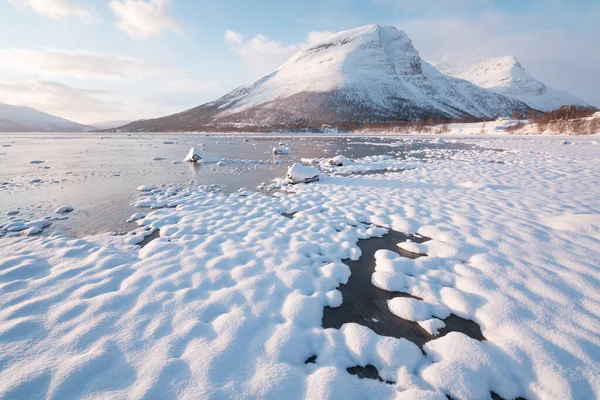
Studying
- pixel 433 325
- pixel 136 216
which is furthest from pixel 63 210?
pixel 433 325

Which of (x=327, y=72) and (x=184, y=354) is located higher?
(x=327, y=72)

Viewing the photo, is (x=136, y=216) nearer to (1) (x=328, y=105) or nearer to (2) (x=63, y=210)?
(2) (x=63, y=210)

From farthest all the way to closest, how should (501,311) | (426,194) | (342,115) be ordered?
1. (342,115)
2. (426,194)
3. (501,311)

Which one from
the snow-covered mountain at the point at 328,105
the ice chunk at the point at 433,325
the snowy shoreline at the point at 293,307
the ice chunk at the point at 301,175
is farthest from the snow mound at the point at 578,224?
the snow-covered mountain at the point at 328,105

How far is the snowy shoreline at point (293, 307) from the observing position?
8.82ft

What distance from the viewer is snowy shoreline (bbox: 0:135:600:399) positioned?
269 cm

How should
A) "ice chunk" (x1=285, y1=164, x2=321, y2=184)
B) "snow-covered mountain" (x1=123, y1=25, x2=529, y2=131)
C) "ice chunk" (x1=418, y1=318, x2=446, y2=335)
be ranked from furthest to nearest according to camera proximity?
"snow-covered mountain" (x1=123, y1=25, x2=529, y2=131), "ice chunk" (x1=285, y1=164, x2=321, y2=184), "ice chunk" (x1=418, y1=318, x2=446, y2=335)

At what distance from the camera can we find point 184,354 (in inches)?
117

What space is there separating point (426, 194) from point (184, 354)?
353 inches

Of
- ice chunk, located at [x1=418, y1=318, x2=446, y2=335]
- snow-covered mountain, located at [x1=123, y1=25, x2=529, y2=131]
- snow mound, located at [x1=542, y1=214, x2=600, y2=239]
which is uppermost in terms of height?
snow-covered mountain, located at [x1=123, y1=25, x2=529, y2=131]

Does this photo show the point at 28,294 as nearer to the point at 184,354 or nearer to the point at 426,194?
the point at 184,354

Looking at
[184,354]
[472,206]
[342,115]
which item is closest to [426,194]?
[472,206]

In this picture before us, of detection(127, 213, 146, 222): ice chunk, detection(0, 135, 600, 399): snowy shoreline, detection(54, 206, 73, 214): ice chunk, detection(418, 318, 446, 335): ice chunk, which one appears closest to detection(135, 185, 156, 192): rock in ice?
detection(54, 206, 73, 214): ice chunk

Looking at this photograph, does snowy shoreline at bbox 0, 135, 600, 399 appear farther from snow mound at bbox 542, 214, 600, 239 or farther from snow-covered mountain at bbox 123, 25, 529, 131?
snow-covered mountain at bbox 123, 25, 529, 131
